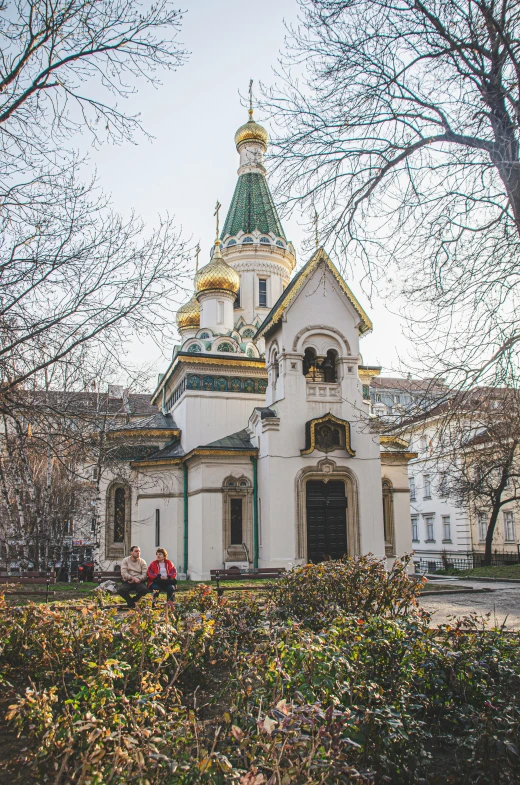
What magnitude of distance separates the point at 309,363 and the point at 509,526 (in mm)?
18847

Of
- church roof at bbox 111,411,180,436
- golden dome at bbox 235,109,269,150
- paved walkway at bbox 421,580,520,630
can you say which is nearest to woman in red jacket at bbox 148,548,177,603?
paved walkway at bbox 421,580,520,630

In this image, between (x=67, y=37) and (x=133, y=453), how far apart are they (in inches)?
642

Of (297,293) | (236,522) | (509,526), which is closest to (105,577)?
(236,522)

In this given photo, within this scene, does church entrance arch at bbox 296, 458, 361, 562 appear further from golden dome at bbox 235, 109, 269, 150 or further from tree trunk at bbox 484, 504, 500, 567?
golden dome at bbox 235, 109, 269, 150

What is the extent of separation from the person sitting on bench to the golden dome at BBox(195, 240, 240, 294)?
16.0 meters

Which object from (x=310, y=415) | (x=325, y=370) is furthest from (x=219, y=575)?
(x=325, y=370)

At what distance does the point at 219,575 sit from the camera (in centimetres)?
1370

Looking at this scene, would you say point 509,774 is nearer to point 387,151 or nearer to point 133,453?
point 387,151

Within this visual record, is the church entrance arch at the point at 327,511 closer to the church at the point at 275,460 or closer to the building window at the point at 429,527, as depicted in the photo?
the church at the point at 275,460

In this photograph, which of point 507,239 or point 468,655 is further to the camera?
point 507,239

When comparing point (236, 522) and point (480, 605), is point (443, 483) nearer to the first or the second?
point (480, 605)

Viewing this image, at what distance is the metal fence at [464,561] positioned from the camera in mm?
31312

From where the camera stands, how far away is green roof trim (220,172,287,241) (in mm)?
28125

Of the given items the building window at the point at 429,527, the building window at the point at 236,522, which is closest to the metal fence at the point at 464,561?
the building window at the point at 429,527
